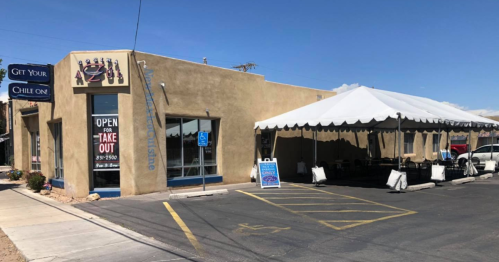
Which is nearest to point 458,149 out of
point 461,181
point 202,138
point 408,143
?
point 408,143

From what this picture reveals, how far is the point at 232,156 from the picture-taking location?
15.9 meters

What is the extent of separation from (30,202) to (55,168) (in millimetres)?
3487

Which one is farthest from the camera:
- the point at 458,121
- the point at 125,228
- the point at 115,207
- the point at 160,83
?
the point at 458,121

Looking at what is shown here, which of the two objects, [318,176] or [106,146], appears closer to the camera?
[106,146]

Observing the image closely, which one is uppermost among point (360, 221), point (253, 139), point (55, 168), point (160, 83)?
point (160, 83)

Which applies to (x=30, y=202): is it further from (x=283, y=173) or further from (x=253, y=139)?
(x=283, y=173)

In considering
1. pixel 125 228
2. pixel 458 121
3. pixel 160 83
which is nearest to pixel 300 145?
pixel 458 121

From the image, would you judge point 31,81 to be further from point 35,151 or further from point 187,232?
point 187,232

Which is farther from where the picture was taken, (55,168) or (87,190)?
(55,168)

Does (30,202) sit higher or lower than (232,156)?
lower

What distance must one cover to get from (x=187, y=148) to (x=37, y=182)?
660cm

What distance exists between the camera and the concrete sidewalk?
20.0ft

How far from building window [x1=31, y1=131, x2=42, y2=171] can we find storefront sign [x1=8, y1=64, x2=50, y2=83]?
20.1 feet

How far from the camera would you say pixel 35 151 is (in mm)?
19609
